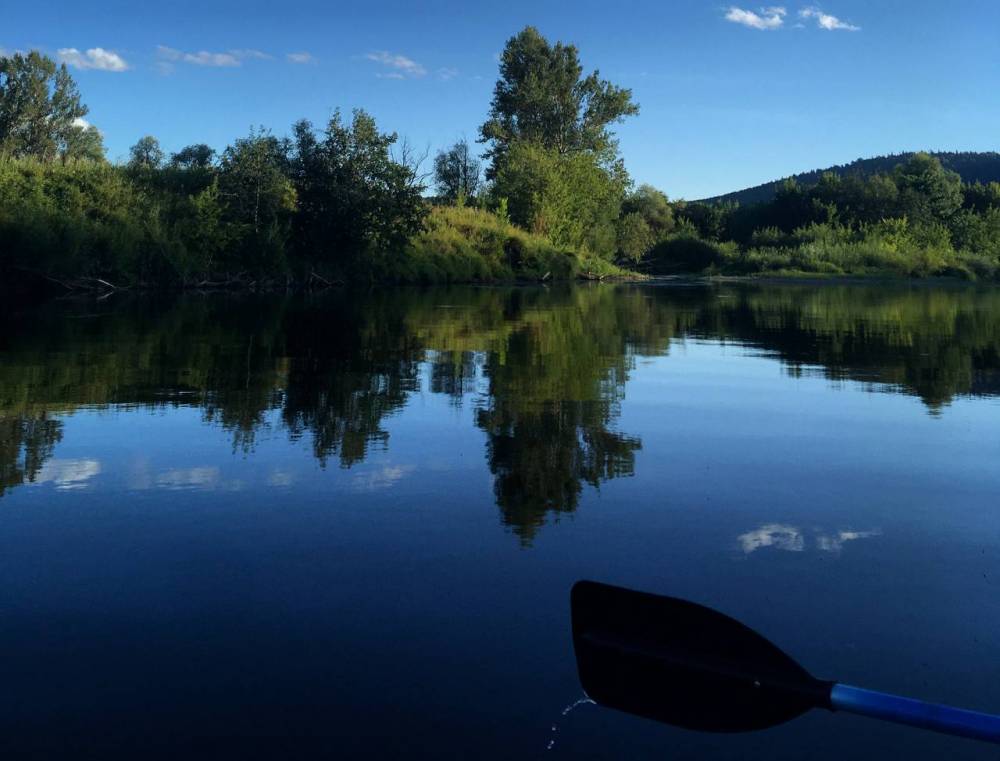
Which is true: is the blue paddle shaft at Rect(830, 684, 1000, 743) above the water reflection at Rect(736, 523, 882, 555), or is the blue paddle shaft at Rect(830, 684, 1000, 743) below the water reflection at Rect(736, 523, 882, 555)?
above

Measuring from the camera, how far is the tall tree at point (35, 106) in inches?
2916

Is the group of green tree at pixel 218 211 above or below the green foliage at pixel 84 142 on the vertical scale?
below

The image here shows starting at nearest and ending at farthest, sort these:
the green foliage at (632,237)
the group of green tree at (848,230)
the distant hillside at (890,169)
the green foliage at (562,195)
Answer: the green foliage at (562,195) → the group of green tree at (848,230) → the green foliage at (632,237) → the distant hillside at (890,169)

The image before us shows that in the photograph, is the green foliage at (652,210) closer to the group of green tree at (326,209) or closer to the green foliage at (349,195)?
the group of green tree at (326,209)

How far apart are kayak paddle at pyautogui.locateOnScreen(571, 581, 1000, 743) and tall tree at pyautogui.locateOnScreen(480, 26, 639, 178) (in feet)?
204

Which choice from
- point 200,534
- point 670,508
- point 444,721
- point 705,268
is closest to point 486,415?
point 670,508

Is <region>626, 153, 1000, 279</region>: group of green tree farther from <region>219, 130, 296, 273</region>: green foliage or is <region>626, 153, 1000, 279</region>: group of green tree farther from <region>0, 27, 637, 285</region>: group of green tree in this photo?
<region>219, 130, 296, 273</region>: green foliage

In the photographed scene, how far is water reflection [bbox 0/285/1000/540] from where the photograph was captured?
20.9 feet

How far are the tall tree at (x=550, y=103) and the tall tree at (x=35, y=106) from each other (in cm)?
3808

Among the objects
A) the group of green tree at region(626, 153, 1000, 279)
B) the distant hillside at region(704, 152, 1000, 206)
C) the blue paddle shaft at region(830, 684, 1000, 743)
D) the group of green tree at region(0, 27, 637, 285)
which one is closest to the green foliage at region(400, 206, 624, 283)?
the group of green tree at region(0, 27, 637, 285)

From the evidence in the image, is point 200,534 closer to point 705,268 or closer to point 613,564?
point 613,564

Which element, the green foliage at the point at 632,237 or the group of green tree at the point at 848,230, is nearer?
the group of green tree at the point at 848,230

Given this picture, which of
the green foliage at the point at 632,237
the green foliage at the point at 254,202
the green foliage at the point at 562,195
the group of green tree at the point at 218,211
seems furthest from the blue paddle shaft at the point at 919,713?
the green foliage at the point at 632,237

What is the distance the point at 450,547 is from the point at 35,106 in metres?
85.3
